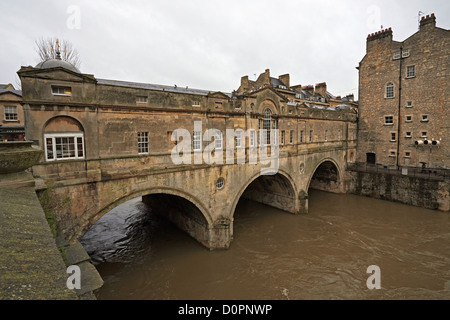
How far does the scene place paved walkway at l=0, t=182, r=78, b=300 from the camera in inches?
75.3

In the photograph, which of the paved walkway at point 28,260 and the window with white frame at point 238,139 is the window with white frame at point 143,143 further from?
the paved walkway at point 28,260

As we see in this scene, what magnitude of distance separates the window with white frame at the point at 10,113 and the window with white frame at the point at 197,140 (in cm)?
1866

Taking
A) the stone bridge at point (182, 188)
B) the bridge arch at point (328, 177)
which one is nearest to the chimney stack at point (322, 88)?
the bridge arch at point (328, 177)

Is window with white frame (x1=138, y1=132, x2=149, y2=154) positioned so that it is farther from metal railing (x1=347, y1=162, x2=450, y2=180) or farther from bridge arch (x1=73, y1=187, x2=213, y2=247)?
metal railing (x1=347, y1=162, x2=450, y2=180)

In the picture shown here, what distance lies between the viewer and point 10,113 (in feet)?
69.3

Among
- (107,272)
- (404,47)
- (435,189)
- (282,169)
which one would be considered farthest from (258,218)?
(404,47)

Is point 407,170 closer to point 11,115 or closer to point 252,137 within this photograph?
point 252,137

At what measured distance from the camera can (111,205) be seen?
11.5 meters

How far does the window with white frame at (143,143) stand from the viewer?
1230 cm

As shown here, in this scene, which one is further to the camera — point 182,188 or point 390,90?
point 390,90

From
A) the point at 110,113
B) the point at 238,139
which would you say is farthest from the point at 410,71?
the point at 110,113

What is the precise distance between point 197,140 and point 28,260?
40.4ft

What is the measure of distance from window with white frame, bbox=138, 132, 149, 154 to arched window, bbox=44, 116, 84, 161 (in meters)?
2.59

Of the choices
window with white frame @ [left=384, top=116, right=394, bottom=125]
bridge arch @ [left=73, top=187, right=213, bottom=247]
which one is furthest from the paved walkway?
window with white frame @ [left=384, top=116, right=394, bottom=125]
